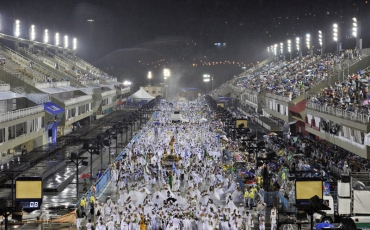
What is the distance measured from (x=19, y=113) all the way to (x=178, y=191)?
16.2m

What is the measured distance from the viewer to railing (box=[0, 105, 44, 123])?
37319 mm

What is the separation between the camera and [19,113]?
40719 millimetres

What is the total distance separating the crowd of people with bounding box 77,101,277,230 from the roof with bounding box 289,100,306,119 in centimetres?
688

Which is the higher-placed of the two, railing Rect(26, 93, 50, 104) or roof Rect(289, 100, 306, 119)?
railing Rect(26, 93, 50, 104)

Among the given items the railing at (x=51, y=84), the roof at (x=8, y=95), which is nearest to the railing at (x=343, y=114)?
the roof at (x=8, y=95)

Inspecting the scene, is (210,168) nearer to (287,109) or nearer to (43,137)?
(43,137)

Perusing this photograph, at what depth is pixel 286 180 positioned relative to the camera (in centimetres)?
3047

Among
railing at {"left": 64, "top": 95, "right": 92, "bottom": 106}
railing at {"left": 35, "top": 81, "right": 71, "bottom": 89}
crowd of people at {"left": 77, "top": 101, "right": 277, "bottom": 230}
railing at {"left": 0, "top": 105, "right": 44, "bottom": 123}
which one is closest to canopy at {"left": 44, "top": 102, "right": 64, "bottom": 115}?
railing at {"left": 0, "top": 105, "right": 44, "bottom": 123}

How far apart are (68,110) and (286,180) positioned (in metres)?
34.3

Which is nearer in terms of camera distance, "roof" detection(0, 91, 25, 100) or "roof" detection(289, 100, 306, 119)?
"roof" detection(0, 91, 25, 100)

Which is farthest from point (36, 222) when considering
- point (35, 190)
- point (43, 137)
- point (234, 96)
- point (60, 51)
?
point (234, 96)

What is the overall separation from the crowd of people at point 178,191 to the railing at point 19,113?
752cm

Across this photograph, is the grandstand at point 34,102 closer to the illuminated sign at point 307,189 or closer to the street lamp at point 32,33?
the street lamp at point 32,33

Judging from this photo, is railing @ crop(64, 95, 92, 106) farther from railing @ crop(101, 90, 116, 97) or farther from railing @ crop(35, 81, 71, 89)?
railing @ crop(101, 90, 116, 97)
